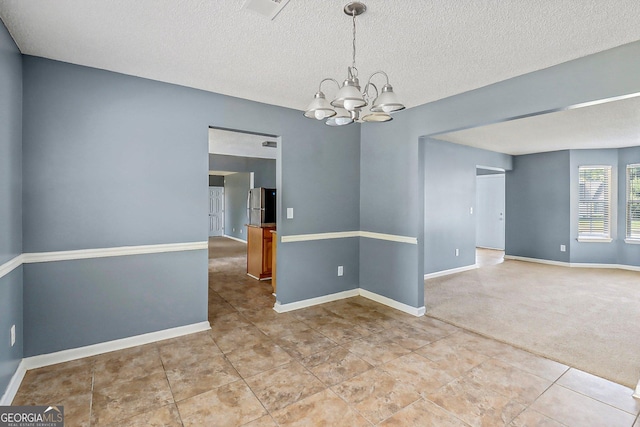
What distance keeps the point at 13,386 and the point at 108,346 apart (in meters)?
0.67

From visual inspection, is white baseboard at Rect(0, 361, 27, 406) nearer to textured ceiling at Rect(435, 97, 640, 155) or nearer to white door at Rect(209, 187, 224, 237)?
textured ceiling at Rect(435, 97, 640, 155)

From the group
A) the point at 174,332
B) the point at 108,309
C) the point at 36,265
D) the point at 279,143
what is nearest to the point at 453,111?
the point at 279,143

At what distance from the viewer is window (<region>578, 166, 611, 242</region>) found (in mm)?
6387

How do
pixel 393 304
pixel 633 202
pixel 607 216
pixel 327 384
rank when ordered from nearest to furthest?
pixel 327 384 < pixel 393 304 < pixel 633 202 < pixel 607 216

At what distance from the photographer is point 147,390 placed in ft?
7.25

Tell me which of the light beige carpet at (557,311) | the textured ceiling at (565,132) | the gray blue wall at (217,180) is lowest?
the light beige carpet at (557,311)

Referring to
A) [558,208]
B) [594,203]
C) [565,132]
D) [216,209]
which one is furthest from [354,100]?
[216,209]

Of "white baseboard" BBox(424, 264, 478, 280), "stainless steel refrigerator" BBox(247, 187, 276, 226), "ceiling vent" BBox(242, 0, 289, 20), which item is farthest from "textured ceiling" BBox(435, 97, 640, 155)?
"ceiling vent" BBox(242, 0, 289, 20)

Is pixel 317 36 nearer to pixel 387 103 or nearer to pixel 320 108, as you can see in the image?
pixel 320 108

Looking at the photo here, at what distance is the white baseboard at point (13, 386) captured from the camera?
200 centimetres

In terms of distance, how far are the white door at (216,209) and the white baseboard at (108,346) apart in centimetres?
901

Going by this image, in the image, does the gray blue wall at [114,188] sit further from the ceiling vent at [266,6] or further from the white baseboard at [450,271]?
the white baseboard at [450,271]

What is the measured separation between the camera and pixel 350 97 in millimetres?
1785

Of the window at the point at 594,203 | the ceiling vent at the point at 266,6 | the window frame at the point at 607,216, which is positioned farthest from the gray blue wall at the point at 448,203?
the ceiling vent at the point at 266,6
